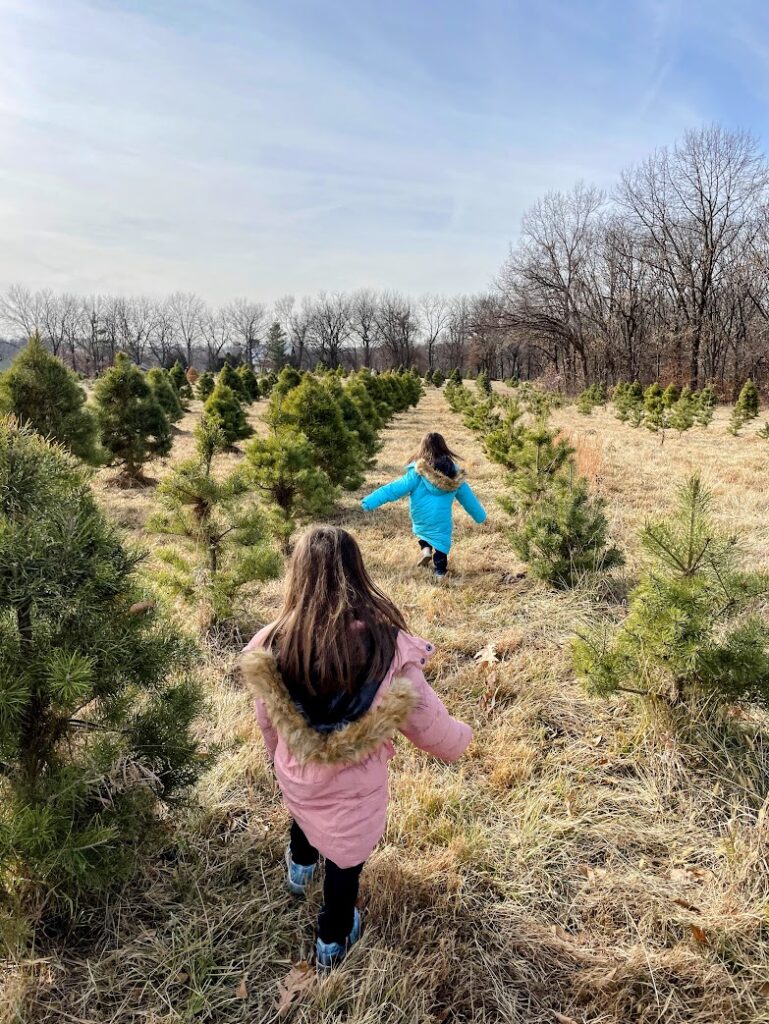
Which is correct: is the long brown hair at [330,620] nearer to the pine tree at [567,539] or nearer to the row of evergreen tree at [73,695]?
the row of evergreen tree at [73,695]

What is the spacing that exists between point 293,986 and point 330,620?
125cm

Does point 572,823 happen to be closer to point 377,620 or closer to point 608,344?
point 377,620

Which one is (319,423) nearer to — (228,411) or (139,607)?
(139,607)

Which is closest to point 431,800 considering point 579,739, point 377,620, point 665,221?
point 579,739

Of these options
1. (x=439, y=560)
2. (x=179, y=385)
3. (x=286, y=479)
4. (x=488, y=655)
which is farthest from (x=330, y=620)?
(x=179, y=385)

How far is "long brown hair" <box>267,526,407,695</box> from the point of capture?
5.65 ft

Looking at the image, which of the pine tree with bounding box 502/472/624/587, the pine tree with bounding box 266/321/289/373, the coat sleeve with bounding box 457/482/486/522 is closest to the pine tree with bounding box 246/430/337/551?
the coat sleeve with bounding box 457/482/486/522

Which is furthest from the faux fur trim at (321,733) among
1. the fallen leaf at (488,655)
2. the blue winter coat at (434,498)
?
the blue winter coat at (434,498)

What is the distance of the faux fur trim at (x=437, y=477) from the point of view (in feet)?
17.1

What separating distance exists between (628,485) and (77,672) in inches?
352

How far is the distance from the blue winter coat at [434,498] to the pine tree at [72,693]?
3.23 metres

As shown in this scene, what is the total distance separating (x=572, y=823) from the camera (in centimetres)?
251

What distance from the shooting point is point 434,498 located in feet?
17.5

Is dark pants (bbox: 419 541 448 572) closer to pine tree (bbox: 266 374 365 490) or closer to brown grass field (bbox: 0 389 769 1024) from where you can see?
brown grass field (bbox: 0 389 769 1024)
